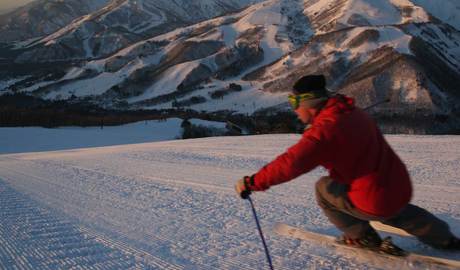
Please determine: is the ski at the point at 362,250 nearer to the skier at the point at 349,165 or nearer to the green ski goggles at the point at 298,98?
the skier at the point at 349,165

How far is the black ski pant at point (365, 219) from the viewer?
438 cm

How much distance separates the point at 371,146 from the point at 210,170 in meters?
8.11

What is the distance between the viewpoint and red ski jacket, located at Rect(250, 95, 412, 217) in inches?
153

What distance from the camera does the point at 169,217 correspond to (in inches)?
273

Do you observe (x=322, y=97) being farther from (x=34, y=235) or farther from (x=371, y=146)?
(x=34, y=235)

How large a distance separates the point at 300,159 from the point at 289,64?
11036 centimetres

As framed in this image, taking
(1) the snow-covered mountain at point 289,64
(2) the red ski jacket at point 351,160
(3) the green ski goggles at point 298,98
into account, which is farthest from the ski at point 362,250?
(1) the snow-covered mountain at point 289,64

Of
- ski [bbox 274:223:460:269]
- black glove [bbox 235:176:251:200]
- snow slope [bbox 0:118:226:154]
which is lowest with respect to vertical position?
snow slope [bbox 0:118:226:154]

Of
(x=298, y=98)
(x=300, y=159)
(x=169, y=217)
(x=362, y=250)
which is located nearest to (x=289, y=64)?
(x=169, y=217)

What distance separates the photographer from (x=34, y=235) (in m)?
6.06

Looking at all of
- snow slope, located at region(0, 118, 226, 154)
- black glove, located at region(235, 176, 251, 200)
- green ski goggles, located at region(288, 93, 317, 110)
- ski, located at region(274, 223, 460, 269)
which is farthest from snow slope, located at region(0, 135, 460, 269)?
snow slope, located at region(0, 118, 226, 154)

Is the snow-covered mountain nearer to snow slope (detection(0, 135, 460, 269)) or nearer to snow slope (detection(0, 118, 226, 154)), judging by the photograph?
snow slope (detection(0, 118, 226, 154))

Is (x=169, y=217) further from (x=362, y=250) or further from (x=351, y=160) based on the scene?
(x=351, y=160)

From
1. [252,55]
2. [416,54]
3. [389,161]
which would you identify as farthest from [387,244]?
[252,55]
